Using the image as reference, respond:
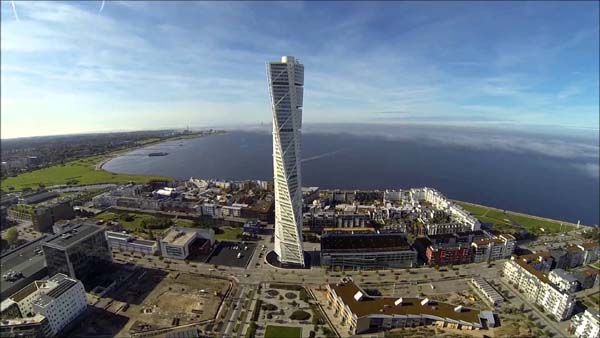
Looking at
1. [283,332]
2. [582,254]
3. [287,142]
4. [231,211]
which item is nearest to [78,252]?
[283,332]

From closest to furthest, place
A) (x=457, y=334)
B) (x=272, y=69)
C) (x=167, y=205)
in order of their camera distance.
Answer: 1. (x=457, y=334)
2. (x=272, y=69)
3. (x=167, y=205)

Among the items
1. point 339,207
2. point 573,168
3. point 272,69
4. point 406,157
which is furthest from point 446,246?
point 573,168

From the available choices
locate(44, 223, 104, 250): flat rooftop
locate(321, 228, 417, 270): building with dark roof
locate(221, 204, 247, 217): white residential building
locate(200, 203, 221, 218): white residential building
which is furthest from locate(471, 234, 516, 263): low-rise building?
locate(44, 223, 104, 250): flat rooftop

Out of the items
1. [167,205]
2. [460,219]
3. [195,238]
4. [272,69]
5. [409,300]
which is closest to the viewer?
[409,300]

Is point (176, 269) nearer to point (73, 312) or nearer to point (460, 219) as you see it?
point (73, 312)

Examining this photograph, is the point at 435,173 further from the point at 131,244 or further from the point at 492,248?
the point at 131,244

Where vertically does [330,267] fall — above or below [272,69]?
below

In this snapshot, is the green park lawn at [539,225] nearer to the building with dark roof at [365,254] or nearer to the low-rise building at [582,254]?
the low-rise building at [582,254]
